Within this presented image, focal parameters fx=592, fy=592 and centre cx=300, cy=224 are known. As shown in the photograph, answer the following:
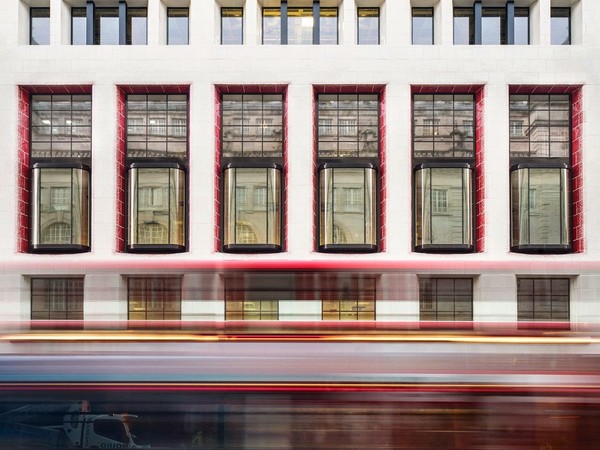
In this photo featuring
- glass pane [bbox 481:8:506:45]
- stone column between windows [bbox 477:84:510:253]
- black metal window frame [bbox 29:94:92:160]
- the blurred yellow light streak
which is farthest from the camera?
glass pane [bbox 481:8:506:45]

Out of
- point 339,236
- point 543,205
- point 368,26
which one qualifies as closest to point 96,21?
point 368,26

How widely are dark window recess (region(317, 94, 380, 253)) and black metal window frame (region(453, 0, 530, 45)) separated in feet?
14.7

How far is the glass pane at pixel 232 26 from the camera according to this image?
871 inches

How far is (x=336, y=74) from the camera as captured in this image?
20656 millimetres

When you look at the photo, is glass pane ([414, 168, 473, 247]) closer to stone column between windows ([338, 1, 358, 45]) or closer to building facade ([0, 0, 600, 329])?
building facade ([0, 0, 600, 329])

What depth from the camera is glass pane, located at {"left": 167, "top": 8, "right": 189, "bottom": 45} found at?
22094 mm

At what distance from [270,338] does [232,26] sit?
63.0 ft

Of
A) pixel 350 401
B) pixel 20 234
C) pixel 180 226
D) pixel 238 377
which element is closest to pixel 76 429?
pixel 238 377

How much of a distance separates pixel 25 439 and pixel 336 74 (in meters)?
17.6

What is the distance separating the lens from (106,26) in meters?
22.0

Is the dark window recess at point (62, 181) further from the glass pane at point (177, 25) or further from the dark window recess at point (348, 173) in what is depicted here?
the dark window recess at point (348, 173)

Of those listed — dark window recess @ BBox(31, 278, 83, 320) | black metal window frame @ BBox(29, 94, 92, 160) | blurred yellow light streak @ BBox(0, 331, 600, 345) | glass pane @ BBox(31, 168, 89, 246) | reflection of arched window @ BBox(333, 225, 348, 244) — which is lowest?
blurred yellow light streak @ BBox(0, 331, 600, 345)

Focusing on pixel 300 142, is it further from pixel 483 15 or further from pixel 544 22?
pixel 544 22

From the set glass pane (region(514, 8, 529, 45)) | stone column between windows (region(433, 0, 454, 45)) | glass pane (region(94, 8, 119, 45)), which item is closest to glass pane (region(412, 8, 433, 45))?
stone column between windows (region(433, 0, 454, 45))
